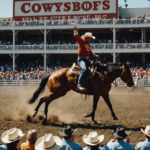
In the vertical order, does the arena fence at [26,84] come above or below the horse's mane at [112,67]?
below

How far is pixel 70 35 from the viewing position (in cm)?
3766

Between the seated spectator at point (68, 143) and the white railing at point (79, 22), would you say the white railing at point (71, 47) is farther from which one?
the seated spectator at point (68, 143)

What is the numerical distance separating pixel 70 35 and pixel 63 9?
3.33 m

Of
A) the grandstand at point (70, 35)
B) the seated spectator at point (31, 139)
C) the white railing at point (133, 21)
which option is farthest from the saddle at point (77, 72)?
the white railing at point (133, 21)

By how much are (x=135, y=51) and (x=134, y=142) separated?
26.7 metres

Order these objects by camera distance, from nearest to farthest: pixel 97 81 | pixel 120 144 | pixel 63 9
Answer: pixel 120 144 → pixel 97 81 → pixel 63 9

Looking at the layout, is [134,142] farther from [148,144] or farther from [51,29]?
[51,29]

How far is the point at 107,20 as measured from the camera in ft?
112

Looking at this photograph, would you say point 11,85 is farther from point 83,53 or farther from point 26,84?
point 83,53

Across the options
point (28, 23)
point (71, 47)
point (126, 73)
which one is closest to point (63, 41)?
point (71, 47)

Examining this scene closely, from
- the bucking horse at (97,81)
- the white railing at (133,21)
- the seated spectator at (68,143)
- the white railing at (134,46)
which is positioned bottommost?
the seated spectator at (68,143)

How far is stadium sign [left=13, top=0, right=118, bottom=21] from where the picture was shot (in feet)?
119

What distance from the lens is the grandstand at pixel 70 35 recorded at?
33.5 m

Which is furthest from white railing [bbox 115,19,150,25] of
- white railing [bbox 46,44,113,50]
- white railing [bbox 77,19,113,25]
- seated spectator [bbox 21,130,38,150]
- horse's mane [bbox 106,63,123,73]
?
seated spectator [bbox 21,130,38,150]
